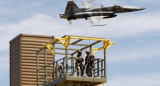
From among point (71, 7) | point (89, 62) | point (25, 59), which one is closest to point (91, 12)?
point (71, 7)

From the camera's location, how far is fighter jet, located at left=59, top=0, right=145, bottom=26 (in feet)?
137

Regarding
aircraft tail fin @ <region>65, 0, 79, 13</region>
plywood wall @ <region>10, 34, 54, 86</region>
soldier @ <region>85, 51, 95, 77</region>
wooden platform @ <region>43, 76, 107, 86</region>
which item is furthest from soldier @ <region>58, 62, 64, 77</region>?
plywood wall @ <region>10, 34, 54, 86</region>

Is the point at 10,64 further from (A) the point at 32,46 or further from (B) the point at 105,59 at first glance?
(B) the point at 105,59

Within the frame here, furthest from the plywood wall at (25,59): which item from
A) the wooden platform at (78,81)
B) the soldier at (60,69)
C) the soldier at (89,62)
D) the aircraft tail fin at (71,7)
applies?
the soldier at (89,62)

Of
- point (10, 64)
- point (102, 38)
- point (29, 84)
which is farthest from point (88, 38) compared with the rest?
point (10, 64)

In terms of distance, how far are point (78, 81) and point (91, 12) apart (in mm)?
5525

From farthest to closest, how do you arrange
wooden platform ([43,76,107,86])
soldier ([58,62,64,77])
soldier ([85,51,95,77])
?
soldier ([58,62,64,77]) → soldier ([85,51,95,77]) → wooden platform ([43,76,107,86])

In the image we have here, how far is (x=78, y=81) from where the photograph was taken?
39.5 meters

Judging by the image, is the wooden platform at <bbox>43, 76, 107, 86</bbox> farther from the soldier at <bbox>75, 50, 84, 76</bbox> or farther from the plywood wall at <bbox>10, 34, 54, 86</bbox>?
the plywood wall at <bbox>10, 34, 54, 86</bbox>

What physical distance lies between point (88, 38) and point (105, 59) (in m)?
1.85

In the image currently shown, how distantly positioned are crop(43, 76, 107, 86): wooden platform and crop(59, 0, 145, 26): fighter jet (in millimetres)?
4273

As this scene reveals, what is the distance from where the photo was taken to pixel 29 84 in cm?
5272

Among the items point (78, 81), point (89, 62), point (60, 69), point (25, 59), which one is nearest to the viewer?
point (78, 81)

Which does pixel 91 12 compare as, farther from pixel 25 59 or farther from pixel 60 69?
pixel 25 59
